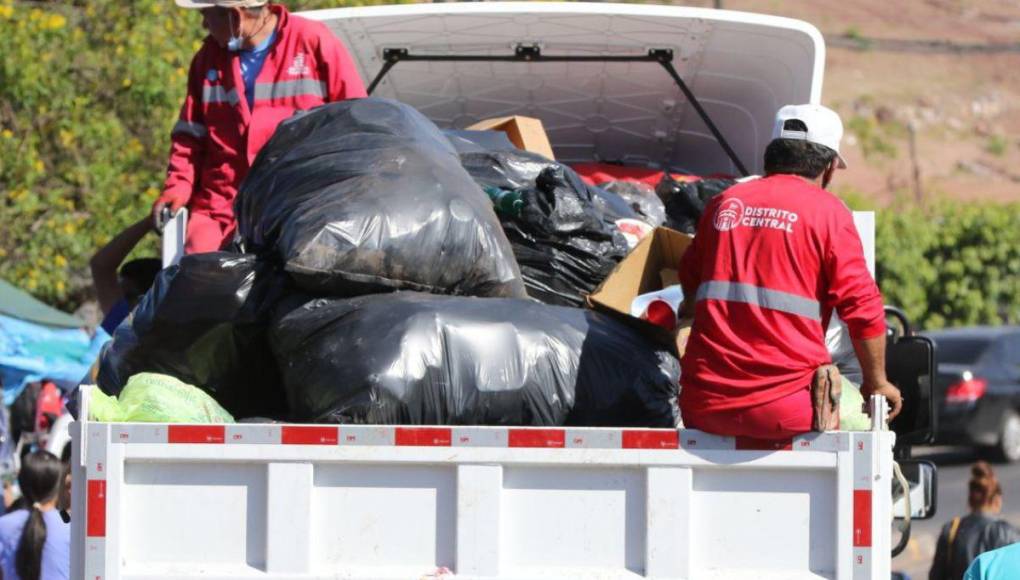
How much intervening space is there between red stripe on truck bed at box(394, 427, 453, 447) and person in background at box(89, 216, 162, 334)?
2.79 m

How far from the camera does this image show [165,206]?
6027 millimetres

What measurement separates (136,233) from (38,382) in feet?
25.6

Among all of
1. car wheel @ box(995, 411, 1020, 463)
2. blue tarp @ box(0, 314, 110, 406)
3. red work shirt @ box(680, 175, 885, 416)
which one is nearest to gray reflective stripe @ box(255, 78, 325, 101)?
red work shirt @ box(680, 175, 885, 416)

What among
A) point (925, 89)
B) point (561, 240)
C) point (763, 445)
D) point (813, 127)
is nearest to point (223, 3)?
point (561, 240)

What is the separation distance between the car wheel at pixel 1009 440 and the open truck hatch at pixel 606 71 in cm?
1100

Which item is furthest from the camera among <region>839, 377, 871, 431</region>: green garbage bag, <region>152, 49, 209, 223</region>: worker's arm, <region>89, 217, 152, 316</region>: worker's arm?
<region>89, 217, 152, 316</region>: worker's arm

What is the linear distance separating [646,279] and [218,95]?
6.90 feet

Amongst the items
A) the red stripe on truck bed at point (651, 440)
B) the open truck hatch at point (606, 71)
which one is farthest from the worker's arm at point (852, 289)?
the open truck hatch at point (606, 71)

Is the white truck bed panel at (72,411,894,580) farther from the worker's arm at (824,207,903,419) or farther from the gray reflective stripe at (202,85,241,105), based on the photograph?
the gray reflective stripe at (202,85,241,105)

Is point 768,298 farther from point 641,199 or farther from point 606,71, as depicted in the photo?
point 606,71

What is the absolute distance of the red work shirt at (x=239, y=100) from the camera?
6039 millimetres

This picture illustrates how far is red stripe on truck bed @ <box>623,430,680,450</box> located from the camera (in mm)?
3871

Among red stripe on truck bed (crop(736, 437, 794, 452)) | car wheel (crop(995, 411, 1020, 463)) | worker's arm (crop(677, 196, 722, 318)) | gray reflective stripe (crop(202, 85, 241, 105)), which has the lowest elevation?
car wheel (crop(995, 411, 1020, 463))

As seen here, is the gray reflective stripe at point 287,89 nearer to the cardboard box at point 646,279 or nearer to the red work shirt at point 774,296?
the cardboard box at point 646,279
